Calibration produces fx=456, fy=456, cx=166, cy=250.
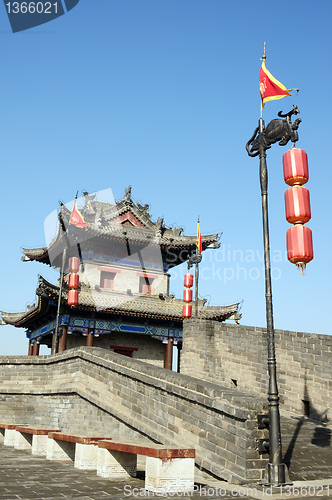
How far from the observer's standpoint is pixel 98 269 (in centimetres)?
2402

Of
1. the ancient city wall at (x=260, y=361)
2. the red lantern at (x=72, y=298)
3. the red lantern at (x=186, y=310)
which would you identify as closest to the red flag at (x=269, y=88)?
the ancient city wall at (x=260, y=361)

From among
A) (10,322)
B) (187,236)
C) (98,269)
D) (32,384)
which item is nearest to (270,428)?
(32,384)

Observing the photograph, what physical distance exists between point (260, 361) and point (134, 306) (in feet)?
32.4

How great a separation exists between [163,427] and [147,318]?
48.4 ft

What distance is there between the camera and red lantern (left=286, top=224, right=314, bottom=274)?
7500 mm

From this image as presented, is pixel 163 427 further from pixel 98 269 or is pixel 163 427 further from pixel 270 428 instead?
pixel 98 269

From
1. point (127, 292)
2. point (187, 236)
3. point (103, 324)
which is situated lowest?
point (103, 324)


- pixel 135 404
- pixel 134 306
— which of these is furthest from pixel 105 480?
pixel 134 306

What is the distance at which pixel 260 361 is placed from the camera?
1412cm

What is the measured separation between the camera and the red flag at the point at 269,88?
8.67m

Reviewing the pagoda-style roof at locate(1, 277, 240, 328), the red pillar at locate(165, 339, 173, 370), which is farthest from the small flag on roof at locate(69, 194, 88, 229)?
the red pillar at locate(165, 339, 173, 370)

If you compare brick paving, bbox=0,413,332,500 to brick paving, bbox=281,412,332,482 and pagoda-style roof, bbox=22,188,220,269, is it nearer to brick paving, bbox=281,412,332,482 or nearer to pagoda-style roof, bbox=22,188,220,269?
brick paving, bbox=281,412,332,482

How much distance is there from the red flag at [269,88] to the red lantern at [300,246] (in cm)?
276

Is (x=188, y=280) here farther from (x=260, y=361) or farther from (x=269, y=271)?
A: (x=269, y=271)
